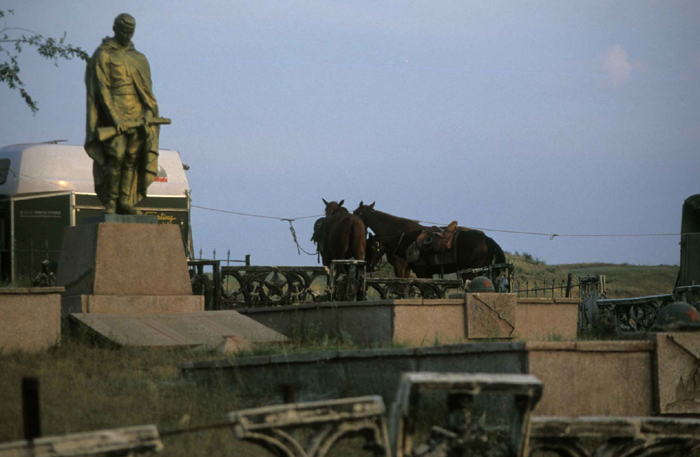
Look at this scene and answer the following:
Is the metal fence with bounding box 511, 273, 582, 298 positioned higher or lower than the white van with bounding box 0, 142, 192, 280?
lower

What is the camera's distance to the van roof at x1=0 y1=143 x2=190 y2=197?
68.5ft

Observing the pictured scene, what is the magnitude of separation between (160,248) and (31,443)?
9.14 meters

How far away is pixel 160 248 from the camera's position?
13312 mm

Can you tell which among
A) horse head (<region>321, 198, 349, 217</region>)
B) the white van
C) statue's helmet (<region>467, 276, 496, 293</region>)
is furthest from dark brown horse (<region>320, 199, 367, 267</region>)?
statue's helmet (<region>467, 276, 496, 293</region>)

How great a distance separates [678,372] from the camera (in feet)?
27.9

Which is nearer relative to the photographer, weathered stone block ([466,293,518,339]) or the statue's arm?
the statue's arm

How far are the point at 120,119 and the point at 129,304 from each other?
262cm

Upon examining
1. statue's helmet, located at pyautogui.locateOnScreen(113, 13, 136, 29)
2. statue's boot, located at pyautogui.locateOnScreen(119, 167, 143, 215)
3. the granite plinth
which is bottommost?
the granite plinth

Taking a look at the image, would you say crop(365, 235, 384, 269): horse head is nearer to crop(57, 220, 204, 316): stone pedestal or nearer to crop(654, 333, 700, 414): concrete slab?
crop(57, 220, 204, 316): stone pedestal

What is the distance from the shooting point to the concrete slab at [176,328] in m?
11.4

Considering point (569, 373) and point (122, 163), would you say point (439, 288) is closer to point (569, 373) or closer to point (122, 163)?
point (122, 163)

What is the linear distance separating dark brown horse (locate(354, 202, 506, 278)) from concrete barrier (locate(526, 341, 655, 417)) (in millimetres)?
13067

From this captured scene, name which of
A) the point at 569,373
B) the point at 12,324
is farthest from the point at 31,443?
the point at 12,324

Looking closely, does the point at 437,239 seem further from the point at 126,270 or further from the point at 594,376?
the point at 594,376
